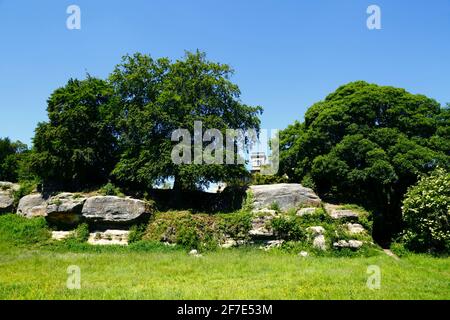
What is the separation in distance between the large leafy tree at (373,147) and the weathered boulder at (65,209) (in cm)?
1440

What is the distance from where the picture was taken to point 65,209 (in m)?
22.7

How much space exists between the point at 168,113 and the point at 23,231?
11.3 metres

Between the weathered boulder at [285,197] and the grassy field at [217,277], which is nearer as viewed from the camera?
the grassy field at [217,277]

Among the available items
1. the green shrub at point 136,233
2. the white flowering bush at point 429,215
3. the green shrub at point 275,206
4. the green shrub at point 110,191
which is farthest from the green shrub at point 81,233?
the white flowering bush at point 429,215

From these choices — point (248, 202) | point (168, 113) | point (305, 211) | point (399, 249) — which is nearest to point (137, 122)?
point (168, 113)

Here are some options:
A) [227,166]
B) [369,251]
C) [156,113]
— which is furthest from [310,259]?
[156,113]

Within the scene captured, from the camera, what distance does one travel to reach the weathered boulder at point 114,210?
22.4 metres

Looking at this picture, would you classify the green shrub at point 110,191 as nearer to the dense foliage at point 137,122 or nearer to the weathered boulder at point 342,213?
the dense foliage at point 137,122

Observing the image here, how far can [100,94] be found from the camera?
27.8 meters

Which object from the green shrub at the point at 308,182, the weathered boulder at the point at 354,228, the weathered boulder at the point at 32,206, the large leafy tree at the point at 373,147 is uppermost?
the large leafy tree at the point at 373,147

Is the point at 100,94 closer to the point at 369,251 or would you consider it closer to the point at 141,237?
the point at 141,237

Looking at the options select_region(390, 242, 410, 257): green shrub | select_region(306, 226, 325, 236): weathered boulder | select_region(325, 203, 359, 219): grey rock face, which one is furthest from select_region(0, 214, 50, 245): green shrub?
select_region(390, 242, 410, 257): green shrub

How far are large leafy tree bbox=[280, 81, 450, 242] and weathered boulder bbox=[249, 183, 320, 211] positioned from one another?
8.54 ft
